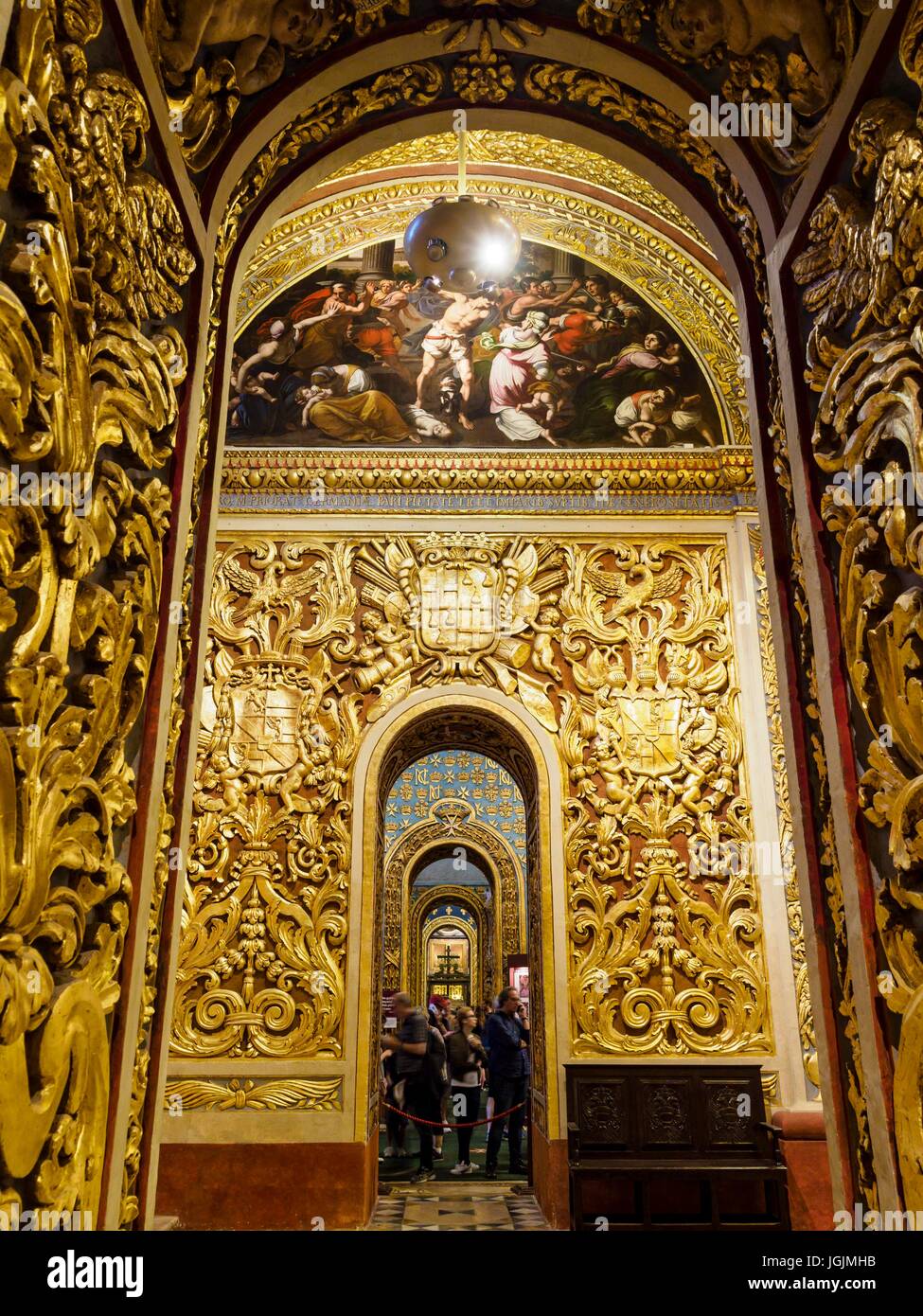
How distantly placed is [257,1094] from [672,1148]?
308 centimetres

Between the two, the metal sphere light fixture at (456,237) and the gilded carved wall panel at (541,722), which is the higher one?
the metal sphere light fixture at (456,237)

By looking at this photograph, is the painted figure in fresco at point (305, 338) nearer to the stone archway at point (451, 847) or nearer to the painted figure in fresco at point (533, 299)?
the painted figure in fresco at point (533, 299)

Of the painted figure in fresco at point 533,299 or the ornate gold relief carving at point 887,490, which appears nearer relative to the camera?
the ornate gold relief carving at point 887,490

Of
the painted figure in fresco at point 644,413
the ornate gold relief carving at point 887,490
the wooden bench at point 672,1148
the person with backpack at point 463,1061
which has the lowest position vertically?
the wooden bench at point 672,1148

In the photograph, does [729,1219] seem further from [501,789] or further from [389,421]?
[501,789]

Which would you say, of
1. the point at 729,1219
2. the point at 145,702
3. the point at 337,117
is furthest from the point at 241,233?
the point at 729,1219

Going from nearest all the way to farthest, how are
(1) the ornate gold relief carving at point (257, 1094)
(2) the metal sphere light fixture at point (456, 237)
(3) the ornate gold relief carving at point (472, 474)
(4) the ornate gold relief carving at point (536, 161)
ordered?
(2) the metal sphere light fixture at point (456, 237) → (1) the ornate gold relief carving at point (257, 1094) → (4) the ornate gold relief carving at point (536, 161) → (3) the ornate gold relief carving at point (472, 474)

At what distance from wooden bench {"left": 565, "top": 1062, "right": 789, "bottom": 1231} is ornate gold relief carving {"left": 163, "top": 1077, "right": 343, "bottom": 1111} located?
1791 millimetres

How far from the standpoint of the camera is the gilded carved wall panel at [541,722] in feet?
23.7

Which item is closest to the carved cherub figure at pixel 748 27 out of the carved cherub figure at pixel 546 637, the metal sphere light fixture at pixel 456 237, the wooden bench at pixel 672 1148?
the metal sphere light fixture at pixel 456 237

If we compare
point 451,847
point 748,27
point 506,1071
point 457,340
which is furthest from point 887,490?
point 451,847

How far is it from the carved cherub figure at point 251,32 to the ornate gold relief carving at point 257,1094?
21.2 ft

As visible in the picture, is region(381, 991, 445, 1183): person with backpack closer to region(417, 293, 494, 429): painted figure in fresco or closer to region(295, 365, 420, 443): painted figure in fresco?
region(295, 365, 420, 443): painted figure in fresco

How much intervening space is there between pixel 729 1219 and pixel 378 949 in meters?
3.32
